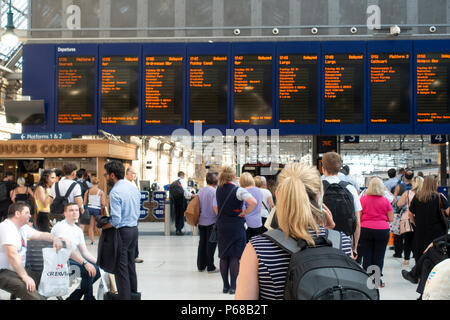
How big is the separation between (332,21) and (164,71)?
4.64 meters

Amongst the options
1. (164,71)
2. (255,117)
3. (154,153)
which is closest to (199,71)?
(164,71)

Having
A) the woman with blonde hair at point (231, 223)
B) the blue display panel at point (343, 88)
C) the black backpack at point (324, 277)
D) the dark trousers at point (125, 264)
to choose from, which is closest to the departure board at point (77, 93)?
the blue display panel at point (343, 88)

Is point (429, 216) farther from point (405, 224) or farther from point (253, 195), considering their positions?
point (253, 195)

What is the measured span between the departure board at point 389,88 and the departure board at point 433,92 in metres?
0.26

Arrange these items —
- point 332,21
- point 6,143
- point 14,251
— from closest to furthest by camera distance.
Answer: point 14,251 < point 332,21 < point 6,143

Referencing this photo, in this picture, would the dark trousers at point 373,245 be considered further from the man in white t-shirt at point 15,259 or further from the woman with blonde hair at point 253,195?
the man in white t-shirt at point 15,259

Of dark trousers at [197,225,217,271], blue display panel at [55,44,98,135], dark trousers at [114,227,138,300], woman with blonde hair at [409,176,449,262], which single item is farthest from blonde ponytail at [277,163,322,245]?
blue display panel at [55,44,98,135]

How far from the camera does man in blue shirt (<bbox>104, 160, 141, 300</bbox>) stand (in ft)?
17.2

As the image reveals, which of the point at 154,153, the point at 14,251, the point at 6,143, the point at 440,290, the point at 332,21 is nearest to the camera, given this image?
the point at 440,290

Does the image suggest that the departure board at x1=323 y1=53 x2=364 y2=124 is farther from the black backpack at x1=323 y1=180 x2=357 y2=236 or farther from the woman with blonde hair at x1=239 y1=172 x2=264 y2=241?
the black backpack at x1=323 y1=180 x2=357 y2=236

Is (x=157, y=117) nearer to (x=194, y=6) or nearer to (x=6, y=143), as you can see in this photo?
(x=194, y=6)

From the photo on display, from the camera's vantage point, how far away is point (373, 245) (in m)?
6.44

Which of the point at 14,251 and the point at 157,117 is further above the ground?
the point at 157,117

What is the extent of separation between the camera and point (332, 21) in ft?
41.3
